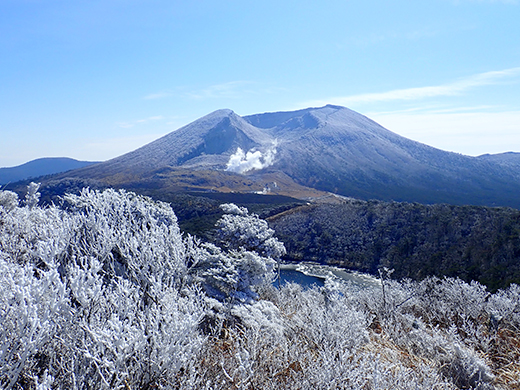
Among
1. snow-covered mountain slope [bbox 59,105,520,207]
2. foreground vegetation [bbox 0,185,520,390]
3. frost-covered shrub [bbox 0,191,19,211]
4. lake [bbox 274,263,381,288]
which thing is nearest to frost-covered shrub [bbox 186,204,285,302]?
foreground vegetation [bbox 0,185,520,390]

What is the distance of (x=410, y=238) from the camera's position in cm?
3534

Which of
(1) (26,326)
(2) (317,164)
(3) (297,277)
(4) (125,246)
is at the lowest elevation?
(3) (297,277)

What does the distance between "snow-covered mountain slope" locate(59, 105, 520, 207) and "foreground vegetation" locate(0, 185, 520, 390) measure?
7410 cm

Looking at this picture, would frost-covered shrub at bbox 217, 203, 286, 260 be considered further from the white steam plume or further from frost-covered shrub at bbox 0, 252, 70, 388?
the white steam plume

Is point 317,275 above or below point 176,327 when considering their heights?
below

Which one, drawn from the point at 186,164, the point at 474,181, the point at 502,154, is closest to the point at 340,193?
the point at 474,181

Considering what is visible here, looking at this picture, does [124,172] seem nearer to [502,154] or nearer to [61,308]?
[61,308]

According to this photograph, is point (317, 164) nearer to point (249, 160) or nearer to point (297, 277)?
point (249, 160)

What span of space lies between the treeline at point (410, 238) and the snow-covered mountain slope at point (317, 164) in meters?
38.7

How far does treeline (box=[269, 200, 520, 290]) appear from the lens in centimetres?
2495

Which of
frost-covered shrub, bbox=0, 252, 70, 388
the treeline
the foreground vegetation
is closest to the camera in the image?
frost-covered shrub, bbox=0, 252, 70, 388

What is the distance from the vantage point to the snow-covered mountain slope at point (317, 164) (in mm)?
87188

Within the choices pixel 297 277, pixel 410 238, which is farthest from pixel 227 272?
pixel 410 238

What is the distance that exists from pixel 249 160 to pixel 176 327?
11316 cm
